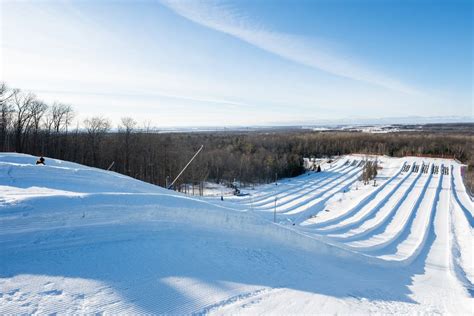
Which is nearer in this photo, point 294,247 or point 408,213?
point 294,247

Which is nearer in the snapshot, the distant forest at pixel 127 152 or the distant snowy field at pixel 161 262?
the distant snowy field at pixel 161 262

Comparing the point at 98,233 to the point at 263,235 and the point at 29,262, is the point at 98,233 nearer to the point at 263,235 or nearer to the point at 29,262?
the point at 29,262

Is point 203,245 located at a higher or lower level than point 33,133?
lower

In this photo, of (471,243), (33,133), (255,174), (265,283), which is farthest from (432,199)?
(33,133)

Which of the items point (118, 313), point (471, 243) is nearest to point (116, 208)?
point (118, 313)

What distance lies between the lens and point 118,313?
421 centimetres

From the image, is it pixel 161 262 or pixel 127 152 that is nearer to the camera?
pixel 161 262

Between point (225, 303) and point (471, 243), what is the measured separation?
24617 millimetres

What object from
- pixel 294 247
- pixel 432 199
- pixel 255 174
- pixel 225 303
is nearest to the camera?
pixel 225 303

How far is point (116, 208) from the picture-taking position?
7.42m

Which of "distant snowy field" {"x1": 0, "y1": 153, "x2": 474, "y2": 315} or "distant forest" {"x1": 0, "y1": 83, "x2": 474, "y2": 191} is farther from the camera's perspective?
"distant forest" {"x1": 0, "y1": 83, "x2": 474, "y2": 191}

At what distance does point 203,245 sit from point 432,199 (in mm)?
39201

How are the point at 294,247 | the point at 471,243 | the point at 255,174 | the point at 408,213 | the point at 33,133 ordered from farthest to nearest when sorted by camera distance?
the point at 255,174 < the point at 33,133 < the point at 408,213 < the point at 471,243 < the point at 294,247

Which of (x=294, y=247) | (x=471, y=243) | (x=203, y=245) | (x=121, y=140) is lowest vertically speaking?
(x=471, y=243)
